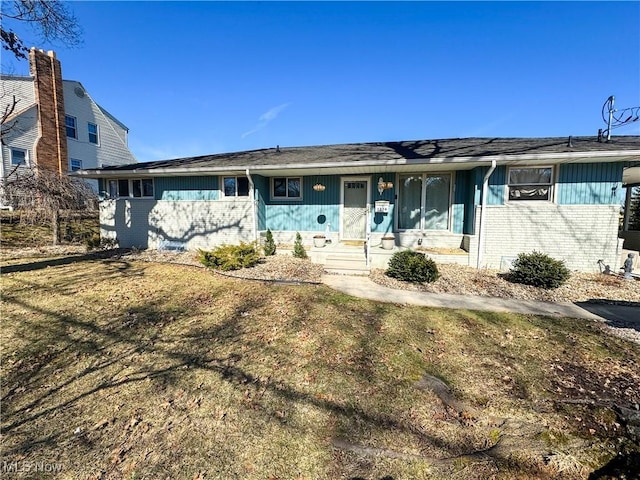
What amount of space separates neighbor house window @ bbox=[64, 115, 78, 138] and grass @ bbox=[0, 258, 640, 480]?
18086 mm

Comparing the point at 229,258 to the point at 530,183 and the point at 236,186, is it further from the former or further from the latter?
the point at 530,183

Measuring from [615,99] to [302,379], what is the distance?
12.5 m

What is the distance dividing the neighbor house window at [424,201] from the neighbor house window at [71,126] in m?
21.0

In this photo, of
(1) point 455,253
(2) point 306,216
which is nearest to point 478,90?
(1) point 455,253

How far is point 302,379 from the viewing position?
3.13m

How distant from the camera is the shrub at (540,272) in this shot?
6.45m

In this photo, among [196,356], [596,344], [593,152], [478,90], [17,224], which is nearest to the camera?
[196,356]

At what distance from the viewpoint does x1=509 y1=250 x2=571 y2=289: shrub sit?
6.45 metres

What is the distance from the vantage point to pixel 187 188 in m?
10.5

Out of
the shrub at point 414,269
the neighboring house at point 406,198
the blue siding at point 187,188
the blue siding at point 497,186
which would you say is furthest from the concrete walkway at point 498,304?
the blue siding at point 187,188

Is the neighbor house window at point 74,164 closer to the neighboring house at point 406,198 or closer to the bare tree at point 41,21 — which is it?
the neighboring house at point 406,198

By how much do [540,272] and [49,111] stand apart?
2473 centimetres

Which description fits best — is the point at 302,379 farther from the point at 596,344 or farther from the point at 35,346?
the point at 596,344

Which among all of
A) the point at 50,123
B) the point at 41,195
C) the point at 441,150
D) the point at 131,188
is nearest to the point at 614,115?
the point at 441,150
